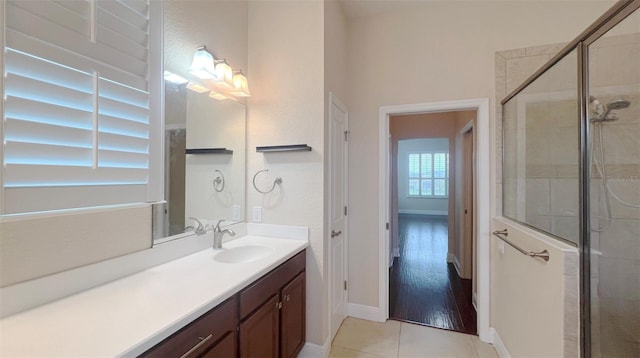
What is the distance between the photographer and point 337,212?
2.34m

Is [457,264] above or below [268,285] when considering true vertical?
below

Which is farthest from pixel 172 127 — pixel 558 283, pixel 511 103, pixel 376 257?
pixel 511 103

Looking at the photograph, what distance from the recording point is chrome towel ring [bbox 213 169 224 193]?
192 centimetres

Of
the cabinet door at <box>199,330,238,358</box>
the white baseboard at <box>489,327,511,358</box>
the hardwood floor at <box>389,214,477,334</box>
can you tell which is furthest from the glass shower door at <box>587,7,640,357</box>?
the cabinet door at <box>199,330,238,358</box>

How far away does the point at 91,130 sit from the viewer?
1111 mm

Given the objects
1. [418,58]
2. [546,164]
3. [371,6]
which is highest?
[371,6]

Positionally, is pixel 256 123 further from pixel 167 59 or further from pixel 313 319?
pixel 313 319

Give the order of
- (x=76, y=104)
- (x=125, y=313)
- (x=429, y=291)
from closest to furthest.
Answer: (x=125, y=313) < (x=76, y=104) < (x=429, y=291)

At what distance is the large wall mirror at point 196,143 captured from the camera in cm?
156

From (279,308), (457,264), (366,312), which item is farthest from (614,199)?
(457,264)

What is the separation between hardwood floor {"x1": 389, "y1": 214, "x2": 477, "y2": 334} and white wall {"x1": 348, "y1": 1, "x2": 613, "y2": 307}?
524 millimetres

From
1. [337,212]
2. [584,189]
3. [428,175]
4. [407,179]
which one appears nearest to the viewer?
[584,189]

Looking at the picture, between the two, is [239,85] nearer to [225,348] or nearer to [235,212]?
[235,212]

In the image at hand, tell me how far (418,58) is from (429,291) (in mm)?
2639
